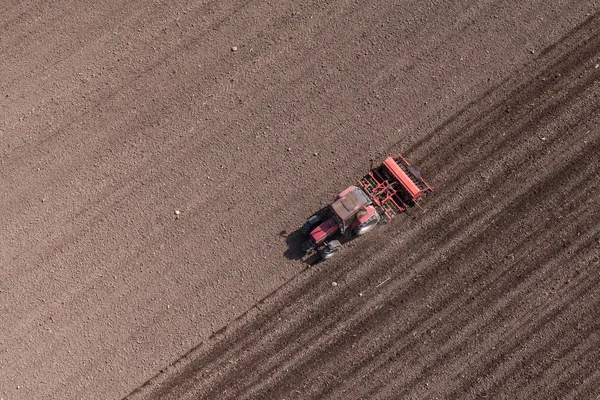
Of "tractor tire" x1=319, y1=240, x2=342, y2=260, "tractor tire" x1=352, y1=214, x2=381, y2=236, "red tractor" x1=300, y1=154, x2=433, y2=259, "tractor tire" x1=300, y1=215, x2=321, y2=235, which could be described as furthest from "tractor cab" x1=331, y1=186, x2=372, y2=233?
"tractor tire" x1=300, y1=215, x2=321, y2=235

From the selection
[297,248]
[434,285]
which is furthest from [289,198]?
[434,285]

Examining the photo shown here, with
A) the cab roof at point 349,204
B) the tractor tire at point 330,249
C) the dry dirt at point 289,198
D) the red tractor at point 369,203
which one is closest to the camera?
the cab roof at point 349,204

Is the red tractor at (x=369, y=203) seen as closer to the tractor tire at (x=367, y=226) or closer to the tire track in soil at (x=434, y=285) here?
the tractor tire at (x=367, y=226)

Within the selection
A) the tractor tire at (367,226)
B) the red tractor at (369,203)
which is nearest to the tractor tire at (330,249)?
the red tractor at (369,203)

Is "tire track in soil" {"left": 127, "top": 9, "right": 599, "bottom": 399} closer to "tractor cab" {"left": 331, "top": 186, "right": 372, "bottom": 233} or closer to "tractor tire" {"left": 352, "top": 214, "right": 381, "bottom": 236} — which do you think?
"tractor tire" {"left": 352, "top": 214, "right": 381, "bottom": 236}

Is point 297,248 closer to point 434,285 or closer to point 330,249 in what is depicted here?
point 330,249

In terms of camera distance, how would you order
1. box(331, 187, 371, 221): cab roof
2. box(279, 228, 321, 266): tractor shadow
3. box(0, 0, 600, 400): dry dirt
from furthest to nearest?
box(279, 228, 321, 266): tractor shadow, box(0, 0, 600, 400): dry dirt, box(331, 187, 371, 221): cab roof

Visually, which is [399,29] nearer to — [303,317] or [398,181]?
[398,181]
